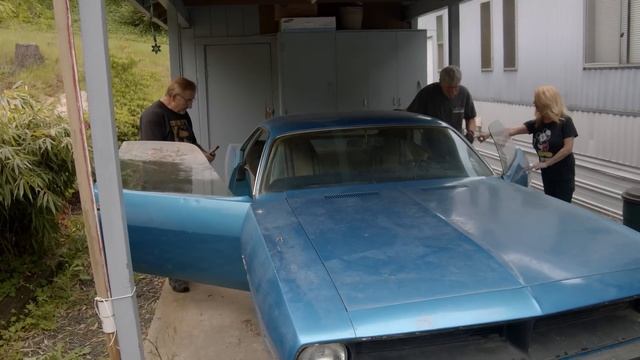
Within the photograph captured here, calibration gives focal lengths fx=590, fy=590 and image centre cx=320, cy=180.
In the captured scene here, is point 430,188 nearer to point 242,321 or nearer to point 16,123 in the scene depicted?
point 242,321

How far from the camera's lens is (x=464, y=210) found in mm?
3109

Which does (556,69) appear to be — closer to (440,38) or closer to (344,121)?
(344,121)

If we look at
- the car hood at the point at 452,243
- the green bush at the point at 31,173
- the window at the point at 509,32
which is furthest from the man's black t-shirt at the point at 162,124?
the window at the point at 509,32

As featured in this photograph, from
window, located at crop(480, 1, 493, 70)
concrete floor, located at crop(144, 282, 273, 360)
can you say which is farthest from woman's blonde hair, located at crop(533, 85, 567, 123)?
window, located at crop(480, 1, 493, 70)

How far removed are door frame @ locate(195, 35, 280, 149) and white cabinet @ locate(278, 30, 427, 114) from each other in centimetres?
84

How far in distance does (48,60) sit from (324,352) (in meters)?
15.2

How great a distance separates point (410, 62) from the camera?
8.09 meters

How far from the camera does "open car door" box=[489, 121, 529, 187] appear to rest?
3.94 m

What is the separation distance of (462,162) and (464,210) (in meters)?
0.87

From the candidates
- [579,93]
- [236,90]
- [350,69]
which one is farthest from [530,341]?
[236,90]

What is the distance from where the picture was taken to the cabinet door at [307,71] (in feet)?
25.0

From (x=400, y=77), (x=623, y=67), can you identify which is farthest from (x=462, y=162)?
(x=400, y=77)

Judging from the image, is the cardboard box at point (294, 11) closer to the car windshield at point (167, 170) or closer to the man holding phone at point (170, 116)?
the man holding phone at point (170, 116)

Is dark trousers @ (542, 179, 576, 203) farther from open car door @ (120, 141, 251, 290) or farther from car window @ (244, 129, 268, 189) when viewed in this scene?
open car door @ (120, 141, 251, 290)
